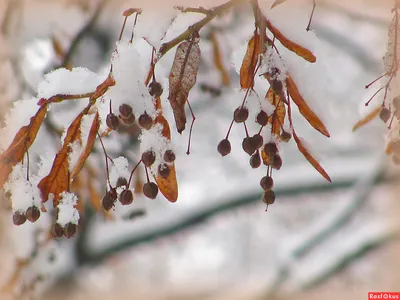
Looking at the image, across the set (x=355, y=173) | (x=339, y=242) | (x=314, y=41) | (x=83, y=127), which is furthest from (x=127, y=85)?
(x=339, y=242)

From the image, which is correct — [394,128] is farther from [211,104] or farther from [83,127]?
[211,104]

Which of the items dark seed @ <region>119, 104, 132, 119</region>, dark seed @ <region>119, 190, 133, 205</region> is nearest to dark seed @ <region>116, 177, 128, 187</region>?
dark seed @ <region>119, 190, 133, 205</region>

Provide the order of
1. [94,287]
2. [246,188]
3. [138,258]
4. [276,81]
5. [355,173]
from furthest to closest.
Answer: [138,258]
[94,287]
[355,173]
[246,188]
[276,81]

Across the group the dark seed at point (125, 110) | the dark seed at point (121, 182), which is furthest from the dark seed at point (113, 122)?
the dark seed at point (121, 182)

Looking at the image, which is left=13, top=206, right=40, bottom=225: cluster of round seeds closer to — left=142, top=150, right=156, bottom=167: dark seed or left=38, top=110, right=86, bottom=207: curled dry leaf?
left=38, top=110, right=86, bottom=207: curled dry leaf

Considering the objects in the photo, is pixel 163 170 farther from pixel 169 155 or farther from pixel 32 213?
pixel 32 213

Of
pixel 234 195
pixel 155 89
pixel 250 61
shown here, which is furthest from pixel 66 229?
pixel 234 195
